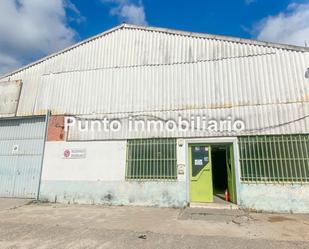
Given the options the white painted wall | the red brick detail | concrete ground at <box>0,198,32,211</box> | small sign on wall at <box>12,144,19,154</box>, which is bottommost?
concrete ground at <box>0,198,32,211</box>

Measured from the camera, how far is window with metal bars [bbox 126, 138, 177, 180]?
8781 millimetres

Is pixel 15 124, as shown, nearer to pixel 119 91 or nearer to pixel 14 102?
pixel 14 102

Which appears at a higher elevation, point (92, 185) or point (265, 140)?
point (265, 140)

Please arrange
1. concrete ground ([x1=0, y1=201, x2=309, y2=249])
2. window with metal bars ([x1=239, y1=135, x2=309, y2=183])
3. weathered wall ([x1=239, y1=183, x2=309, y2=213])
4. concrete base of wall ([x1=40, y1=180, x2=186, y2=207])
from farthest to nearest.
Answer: concrete base of wall ([x1=40, y1=180, x2=186, y2=207]) → window with metal bars ([x1=239, y1=135, x2=309, y2=183]) → weathered wall ([x1=239, y1=183, x2=309, y2=213]) → concrete ground ([x1=0, y1=201, x2=309, y2=249])

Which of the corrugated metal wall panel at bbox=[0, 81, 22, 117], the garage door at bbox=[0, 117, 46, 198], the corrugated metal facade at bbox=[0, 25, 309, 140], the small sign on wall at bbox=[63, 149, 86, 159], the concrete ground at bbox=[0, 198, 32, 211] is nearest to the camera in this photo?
the corrugated metal facade at bbox=[0, 25, 309, 140]

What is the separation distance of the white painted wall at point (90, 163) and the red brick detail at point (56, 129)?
31cm

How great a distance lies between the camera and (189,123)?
29.3 ft

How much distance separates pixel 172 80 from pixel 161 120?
1750mm

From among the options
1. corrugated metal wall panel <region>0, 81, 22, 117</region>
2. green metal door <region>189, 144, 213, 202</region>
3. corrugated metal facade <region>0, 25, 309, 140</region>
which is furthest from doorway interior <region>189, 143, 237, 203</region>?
corrugated metal wall panel <region>0, 81, 22, 117</region>

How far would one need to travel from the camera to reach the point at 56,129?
10.3 metres

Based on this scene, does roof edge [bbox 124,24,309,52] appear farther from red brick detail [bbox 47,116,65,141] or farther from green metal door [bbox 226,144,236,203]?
red brick detail [bbox 47,116,65,141]

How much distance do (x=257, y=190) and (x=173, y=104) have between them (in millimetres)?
4338

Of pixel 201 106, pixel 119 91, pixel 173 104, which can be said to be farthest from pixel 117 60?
pixel 201 106

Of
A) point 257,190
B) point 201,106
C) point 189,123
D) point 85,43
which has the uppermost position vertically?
point 85,43
